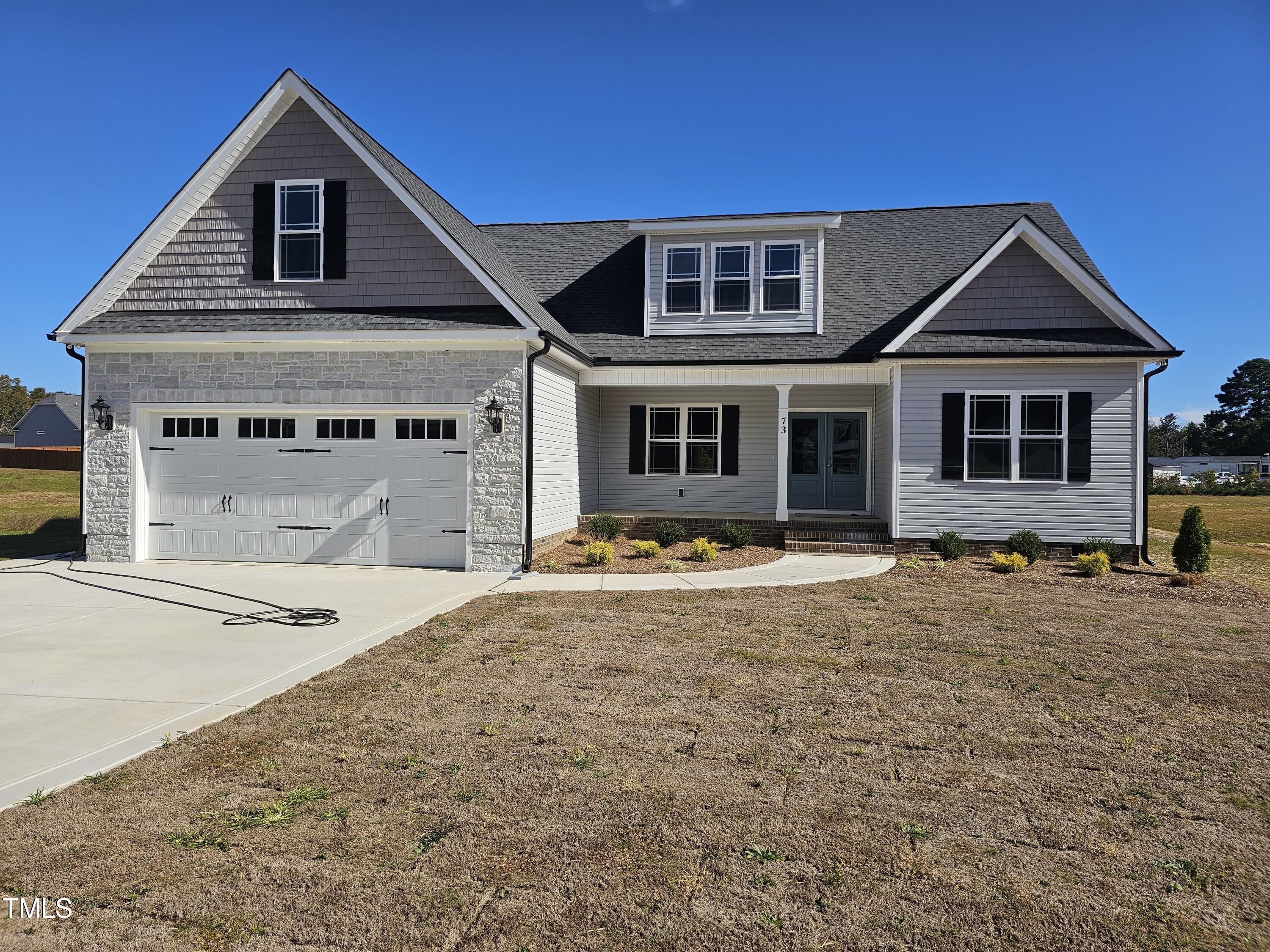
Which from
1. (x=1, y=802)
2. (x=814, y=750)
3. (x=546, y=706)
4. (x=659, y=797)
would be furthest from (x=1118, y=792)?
(x=1, y=802)

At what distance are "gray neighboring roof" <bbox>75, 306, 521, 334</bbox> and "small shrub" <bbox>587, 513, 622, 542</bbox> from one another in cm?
445

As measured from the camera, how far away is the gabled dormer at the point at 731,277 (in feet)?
48.8

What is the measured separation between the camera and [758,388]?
16453mm

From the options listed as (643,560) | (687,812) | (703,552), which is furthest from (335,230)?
(687,812)

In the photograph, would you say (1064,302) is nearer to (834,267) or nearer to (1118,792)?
(834,267)

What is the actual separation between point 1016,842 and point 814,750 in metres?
1.31

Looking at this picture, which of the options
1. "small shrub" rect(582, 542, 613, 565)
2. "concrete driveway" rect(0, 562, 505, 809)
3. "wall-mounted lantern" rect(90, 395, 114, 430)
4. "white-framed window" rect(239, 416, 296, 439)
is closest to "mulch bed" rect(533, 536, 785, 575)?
"small shrub" rect(582, 542, 613, 565)

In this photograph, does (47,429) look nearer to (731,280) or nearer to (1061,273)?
(731,280)

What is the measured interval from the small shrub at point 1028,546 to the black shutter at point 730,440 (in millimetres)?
5666

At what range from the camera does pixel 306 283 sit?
41.0 ft

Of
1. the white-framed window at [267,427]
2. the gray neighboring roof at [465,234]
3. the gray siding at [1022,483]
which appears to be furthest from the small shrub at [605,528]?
the white-framed window at [267,427]

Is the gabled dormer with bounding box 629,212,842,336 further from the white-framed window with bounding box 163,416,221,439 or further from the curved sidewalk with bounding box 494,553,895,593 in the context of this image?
the white-framed window with bounding box 163,416,221,439

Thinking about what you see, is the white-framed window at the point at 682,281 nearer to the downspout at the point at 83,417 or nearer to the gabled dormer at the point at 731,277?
the gabled dormer at the point at 731,277

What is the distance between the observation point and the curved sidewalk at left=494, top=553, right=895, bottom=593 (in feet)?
35.5
